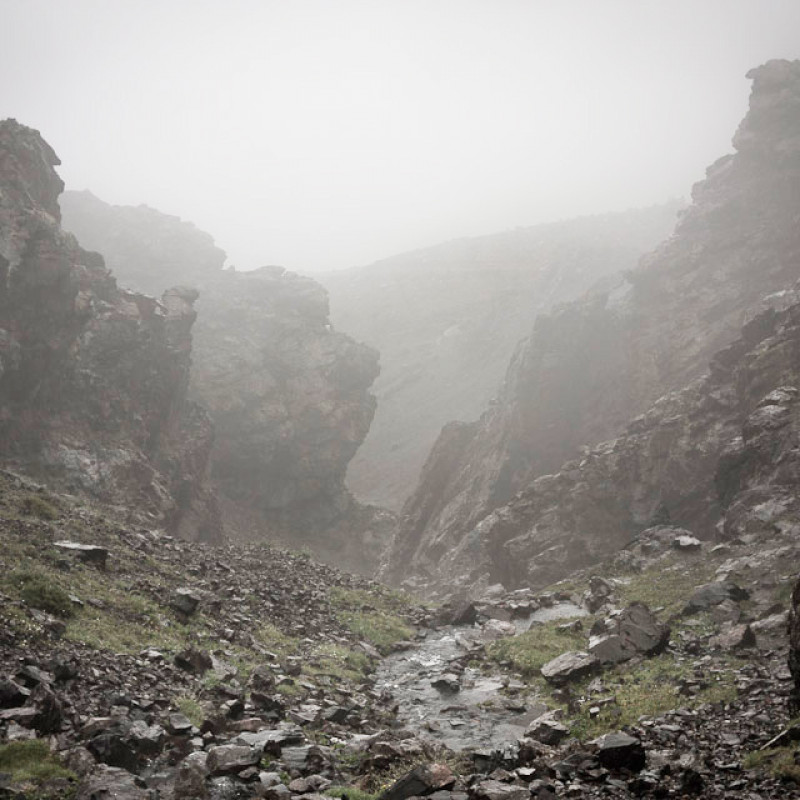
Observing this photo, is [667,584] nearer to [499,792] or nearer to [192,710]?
[499,792]

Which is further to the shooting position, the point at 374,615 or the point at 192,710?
the point at 374,615

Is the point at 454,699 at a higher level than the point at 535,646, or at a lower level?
higher

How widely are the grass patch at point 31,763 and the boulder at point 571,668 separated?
1482 centimetres

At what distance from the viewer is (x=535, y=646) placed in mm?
25391

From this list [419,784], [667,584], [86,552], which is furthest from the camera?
[667,584]

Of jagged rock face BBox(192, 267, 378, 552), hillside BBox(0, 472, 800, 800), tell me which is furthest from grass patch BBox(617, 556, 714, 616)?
jagged rock face BBox(192, 267, 378, 552)

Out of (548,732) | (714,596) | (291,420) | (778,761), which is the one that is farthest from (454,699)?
(291,420)

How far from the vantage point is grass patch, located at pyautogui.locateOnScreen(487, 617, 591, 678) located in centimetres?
2344

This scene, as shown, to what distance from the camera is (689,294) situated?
231 ft

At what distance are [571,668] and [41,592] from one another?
663 inches

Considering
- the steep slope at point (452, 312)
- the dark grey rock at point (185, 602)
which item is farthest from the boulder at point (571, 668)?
the steep slope at point (452, 312)

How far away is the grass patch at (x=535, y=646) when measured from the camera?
23.4 metres

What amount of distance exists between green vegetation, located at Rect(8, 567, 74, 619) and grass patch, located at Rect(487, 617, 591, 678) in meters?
15.9

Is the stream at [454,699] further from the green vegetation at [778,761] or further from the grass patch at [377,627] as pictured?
the green vegetation at [778,761]
